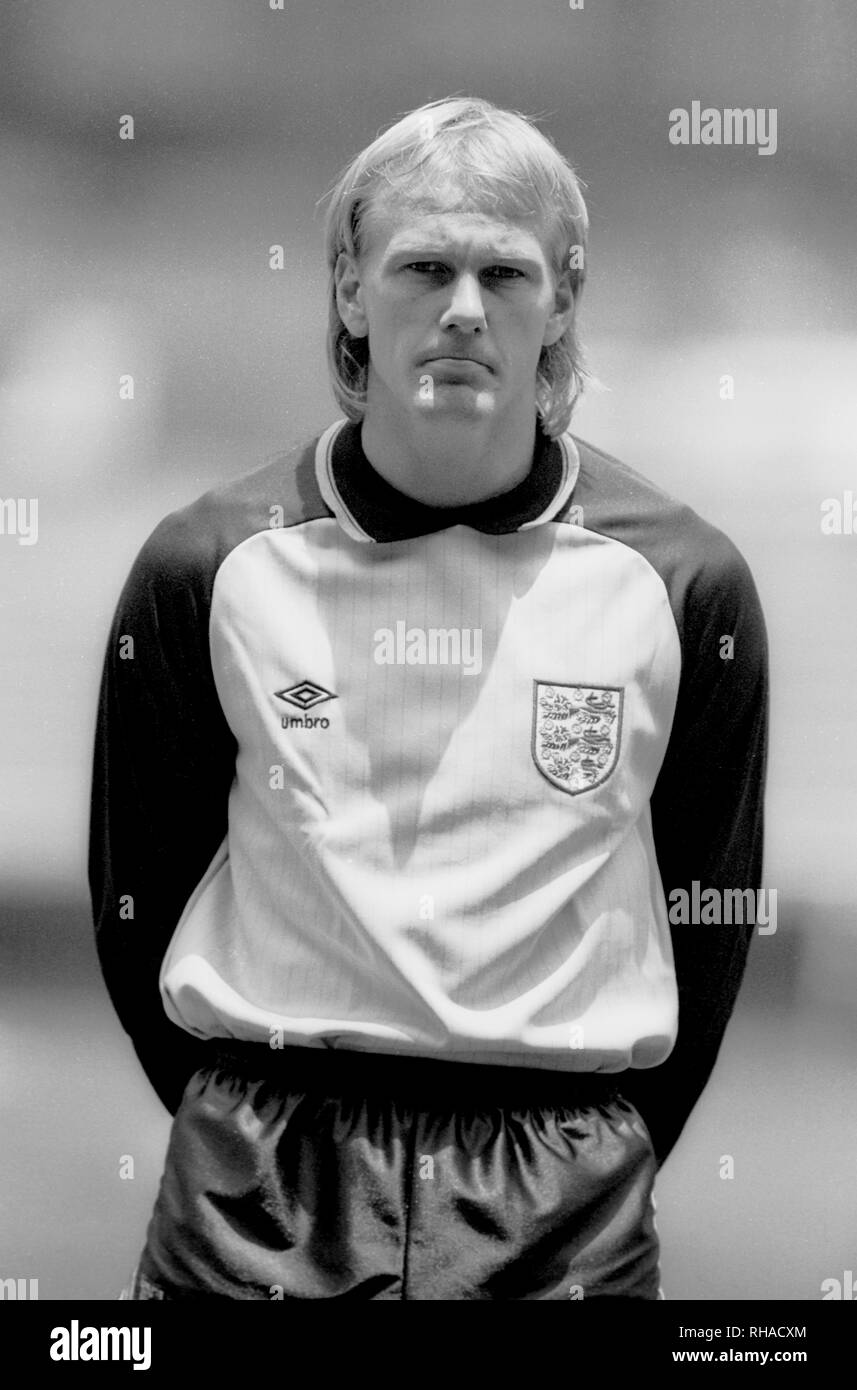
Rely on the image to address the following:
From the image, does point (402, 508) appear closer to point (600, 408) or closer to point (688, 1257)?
point (600, 408)

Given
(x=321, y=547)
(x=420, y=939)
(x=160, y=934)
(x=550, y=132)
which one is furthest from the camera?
(x=550, y=132)

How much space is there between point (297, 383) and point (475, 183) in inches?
25.0

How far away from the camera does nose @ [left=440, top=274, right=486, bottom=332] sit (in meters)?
1.77

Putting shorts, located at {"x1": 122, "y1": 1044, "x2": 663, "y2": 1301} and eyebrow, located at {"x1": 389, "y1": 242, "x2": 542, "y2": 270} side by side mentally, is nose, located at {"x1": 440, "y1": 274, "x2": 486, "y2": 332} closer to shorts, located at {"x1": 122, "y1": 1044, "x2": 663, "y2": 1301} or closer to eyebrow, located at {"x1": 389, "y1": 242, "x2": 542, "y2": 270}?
eyebrow, located at {"x1": 389, "y1": 242, "x2": 542, "y2": 270}

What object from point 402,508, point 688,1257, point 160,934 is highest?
point 402,508

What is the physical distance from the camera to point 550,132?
235 cm

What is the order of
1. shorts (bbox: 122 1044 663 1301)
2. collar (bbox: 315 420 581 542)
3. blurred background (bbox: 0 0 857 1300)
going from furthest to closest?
blurred background (bbox: 0 0 857 1300)
collar (bbox: 315 420 581 542)
shorts (bbox: 122 1044 663 1301)

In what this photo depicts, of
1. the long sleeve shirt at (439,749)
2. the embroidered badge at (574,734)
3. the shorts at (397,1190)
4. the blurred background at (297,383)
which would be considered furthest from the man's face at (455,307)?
the shorts at (397,1190)

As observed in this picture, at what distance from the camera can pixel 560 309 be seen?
1.91 meters

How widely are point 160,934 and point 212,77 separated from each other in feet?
3.61

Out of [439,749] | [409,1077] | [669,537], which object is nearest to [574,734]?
[439,749]

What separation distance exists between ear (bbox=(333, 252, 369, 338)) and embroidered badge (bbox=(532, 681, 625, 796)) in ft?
1.34

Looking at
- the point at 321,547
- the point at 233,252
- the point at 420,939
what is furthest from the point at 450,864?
the point at 233,252

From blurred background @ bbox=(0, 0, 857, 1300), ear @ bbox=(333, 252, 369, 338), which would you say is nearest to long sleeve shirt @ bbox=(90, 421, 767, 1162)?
ear @ bbox=(333, 252, 369, 338)
